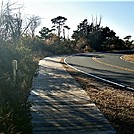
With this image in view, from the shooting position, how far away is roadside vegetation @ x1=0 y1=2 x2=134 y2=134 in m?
6.58

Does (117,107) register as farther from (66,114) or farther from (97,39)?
(97,39)

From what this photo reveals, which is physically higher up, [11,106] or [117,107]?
[11,106]

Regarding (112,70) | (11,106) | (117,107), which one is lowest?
(112,70)

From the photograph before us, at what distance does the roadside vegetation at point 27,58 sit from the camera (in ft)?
21.6

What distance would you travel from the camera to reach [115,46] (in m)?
84.6

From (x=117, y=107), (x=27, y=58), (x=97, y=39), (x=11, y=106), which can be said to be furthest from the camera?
(x=97, y=39)

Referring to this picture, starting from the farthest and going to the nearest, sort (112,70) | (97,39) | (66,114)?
1. (97,39)
2. (112,70)
3. (66,114)

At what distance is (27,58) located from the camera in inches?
695

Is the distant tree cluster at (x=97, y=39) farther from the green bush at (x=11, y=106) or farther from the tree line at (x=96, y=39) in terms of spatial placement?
the green bush at (x=11, y=106)

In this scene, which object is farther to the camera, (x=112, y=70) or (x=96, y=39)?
(x=96, y=39)

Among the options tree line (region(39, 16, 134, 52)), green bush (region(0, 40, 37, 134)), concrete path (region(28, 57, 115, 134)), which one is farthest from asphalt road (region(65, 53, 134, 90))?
tree line (region(39, 16, 134, 52))

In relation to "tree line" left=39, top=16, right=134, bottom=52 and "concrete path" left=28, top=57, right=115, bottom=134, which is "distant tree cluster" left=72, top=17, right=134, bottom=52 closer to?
"tree line" left=39, top=16, right=134, bottom=52

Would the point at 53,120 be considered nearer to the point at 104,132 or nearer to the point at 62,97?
the point at 104,132

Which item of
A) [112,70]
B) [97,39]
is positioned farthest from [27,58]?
[97,39]
